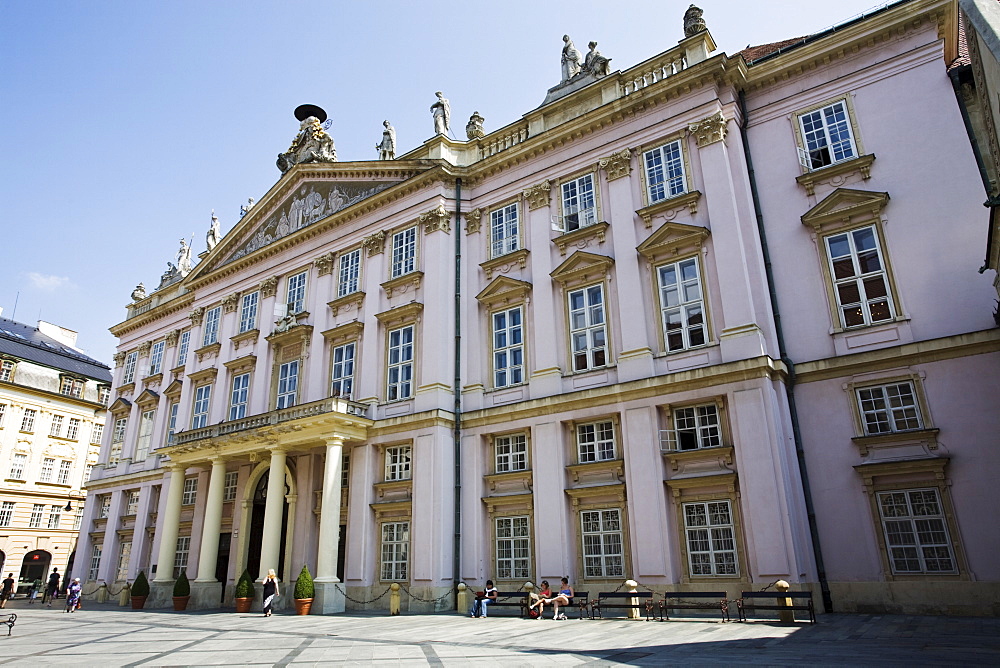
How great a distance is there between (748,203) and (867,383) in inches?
258

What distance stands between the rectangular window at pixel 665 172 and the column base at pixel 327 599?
56.2 ft

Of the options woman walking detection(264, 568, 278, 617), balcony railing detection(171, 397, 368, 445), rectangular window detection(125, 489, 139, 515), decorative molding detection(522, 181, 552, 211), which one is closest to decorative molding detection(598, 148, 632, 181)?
decorative molding detection(522, 181, 552, 211)

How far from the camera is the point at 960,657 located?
31.3 feet

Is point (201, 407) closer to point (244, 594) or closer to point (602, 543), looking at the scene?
point (244, 594)

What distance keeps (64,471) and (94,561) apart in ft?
62.3

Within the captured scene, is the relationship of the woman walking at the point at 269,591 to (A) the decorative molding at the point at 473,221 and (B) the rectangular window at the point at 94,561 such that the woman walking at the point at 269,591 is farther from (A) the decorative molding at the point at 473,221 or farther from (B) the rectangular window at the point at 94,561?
(B) the rectangular window at the point at 94,561

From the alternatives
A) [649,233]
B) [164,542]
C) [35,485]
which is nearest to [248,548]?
[164,542]

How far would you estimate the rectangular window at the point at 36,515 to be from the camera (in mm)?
49094

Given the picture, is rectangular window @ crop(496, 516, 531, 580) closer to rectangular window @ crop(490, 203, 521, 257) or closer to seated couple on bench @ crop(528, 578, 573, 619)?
seated couple on bench @ crop(528, 578, 573, 619)

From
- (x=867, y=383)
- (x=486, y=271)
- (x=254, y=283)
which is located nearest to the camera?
(x=867, y=383)

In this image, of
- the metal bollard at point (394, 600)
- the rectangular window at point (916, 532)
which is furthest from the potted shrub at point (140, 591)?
the rectangular window at point (916, 532)

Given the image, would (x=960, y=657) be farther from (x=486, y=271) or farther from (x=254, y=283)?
(x=254, y=283)

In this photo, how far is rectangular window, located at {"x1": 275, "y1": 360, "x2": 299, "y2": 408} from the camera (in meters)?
29.2

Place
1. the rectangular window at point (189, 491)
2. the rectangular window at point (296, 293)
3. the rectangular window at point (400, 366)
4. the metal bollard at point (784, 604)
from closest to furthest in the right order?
1. the metal bollard at point (784, 604)
2. the rectangular window at point (400, 366)
3. the rectangular window at point (296, 293)
4. the rectangular window at point (189, 491)
